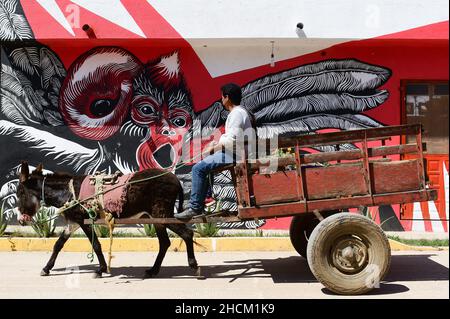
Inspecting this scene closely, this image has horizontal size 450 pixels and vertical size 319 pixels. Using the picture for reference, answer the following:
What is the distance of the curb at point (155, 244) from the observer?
912cm

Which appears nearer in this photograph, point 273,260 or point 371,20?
point 273,260

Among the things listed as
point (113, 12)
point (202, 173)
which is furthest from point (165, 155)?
point (202, 173)

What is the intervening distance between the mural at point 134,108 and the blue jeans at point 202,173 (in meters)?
4.29

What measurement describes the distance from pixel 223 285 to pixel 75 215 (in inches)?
80.8

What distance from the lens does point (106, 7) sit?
10.5 metres

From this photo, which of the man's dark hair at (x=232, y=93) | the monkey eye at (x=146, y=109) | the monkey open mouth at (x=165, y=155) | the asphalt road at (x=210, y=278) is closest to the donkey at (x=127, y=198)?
the asphalt road at (x=210, y=278)

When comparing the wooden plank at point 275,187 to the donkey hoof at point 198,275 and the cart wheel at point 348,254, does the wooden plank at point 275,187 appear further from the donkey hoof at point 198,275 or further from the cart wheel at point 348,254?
the donkey hoof at point 198,275

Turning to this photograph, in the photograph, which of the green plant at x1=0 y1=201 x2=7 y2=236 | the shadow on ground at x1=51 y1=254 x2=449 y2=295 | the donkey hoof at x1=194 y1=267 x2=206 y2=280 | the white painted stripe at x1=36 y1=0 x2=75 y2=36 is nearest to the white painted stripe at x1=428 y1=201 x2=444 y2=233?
the shadow on ground at x1=51 y1=254 x2=449 y2=295

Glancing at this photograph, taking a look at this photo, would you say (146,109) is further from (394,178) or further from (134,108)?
(394,178)

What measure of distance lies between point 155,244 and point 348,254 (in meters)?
4.08

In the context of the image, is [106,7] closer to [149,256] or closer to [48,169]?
[48,169]

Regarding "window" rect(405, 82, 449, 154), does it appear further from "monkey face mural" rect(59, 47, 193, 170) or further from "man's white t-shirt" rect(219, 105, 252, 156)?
"man's white t-shirt" rect(219, 105, 252, 156)

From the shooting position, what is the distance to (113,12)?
10.5 m
